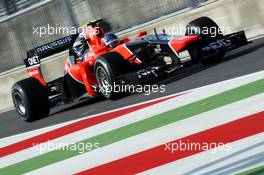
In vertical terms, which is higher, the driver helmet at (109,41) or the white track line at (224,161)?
the driver helmet at (109,41)

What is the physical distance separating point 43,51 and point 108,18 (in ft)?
9.00

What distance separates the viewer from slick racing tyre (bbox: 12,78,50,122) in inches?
501

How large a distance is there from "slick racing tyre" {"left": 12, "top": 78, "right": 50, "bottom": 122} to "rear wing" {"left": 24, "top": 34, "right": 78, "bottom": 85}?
58 cm

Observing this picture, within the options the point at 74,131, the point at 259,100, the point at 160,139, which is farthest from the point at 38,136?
the point at 259,100

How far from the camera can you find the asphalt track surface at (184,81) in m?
10.6

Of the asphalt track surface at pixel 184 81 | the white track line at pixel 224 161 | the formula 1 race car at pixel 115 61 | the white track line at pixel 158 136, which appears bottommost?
the asphalt track surface at pixel 184 81

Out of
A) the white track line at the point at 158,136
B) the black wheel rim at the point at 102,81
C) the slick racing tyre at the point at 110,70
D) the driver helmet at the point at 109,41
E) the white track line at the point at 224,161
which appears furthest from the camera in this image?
the driver helmet at the point at 109,41

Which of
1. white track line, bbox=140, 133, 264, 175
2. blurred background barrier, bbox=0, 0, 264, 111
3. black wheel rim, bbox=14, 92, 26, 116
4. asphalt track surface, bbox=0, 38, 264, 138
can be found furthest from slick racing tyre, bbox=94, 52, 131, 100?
white track line, bbox=140, 133, 264, 175

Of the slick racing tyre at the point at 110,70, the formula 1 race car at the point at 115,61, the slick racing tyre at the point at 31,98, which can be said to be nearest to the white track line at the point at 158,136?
the slick racing tyre at the point at 110,70

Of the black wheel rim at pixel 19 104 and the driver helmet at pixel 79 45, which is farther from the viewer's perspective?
the black wheel rim at pixel 19 104

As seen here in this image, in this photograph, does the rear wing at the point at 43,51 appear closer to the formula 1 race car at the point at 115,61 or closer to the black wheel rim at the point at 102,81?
the formula 1 race car at the point at 115,61

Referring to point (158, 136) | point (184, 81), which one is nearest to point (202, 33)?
point (184, 81)

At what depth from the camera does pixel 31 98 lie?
1274 centimetres

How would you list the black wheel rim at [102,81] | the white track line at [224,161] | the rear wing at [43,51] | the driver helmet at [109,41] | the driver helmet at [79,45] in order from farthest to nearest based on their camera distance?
the rear wing at [43,51] < the driver helmet at [79,45] < the driver helmet at [109,41] < the black wheel rim at [102,81] < the white track line at [224,161]
